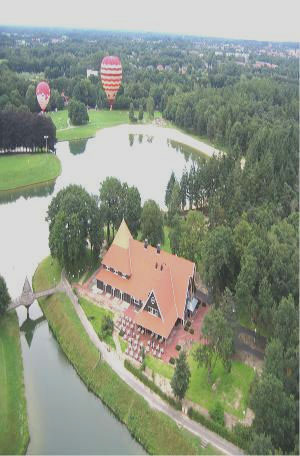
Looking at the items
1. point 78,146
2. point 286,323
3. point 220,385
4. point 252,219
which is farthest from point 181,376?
point 78,146

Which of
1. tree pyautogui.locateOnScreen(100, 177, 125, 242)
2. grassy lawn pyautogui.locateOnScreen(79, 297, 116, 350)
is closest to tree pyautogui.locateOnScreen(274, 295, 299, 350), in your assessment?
grassy lawn pyautogui.locateOnScreen(79, 297, 116, 350)

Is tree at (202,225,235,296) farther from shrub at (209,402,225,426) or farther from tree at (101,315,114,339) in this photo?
shrub at (209,402,225,426)

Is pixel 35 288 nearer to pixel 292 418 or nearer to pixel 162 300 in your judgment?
pixel 162 300

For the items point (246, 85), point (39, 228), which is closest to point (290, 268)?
point (39, 228)

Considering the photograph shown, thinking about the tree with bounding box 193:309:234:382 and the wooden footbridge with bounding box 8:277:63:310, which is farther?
the wooden footbridge with bounding box 8:277:63:310

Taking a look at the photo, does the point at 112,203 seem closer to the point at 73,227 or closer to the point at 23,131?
the point at 73,227

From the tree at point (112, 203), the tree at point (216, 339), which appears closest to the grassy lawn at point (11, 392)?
the tree at point (216, 339)
